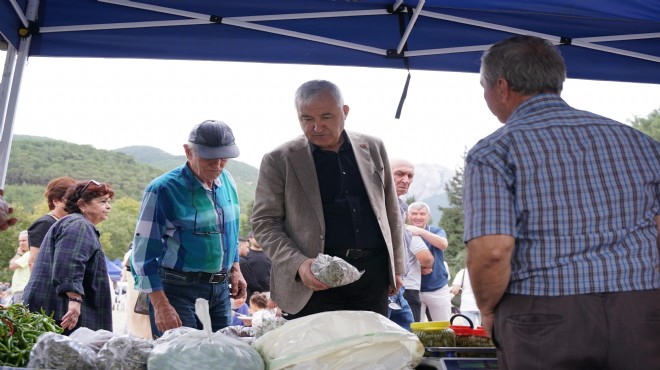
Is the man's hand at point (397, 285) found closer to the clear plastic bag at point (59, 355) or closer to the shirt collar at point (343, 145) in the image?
the shirt collar at point (343, 145)

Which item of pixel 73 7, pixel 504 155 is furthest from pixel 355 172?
pixel 73 7

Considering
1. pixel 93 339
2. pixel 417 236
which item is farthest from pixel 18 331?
pixel 417 236

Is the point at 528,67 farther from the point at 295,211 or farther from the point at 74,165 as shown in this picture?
the point at 74,165

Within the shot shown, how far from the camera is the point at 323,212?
309 cm

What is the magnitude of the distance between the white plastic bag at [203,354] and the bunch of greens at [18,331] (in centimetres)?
51

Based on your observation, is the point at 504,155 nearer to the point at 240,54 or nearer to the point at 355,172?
the point at 355,172

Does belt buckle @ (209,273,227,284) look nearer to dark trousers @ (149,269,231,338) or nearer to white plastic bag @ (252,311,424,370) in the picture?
dark trousers @ (149,269,231,338)

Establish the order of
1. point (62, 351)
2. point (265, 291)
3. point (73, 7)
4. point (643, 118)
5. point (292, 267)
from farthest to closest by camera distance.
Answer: point (643, 118), point (265, 291), point (73, 7), point (292, 267), point (62, 351)

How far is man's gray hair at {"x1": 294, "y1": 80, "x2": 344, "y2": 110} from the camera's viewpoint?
122 inches

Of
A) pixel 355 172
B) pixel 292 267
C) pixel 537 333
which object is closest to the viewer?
pixel 537 333

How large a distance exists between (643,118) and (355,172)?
6275cm

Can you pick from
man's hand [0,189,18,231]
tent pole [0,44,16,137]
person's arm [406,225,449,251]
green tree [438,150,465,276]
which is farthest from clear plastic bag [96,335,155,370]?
green tree [438,150,465,276]

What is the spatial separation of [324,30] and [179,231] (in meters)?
1.48

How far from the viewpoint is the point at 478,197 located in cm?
184
